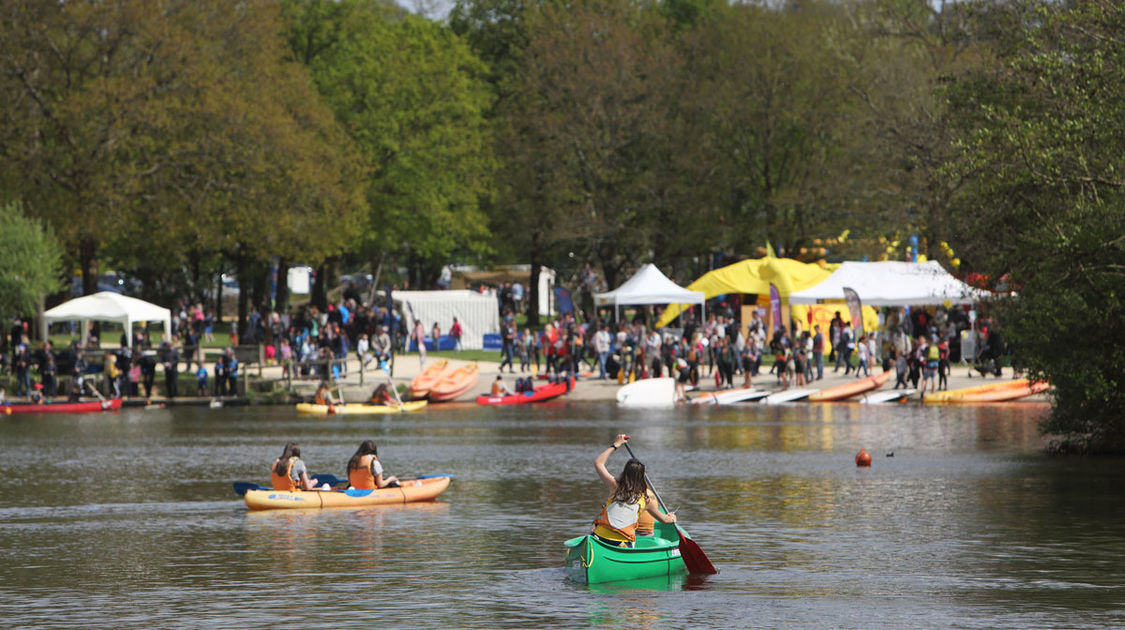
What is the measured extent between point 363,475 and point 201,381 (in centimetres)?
2872

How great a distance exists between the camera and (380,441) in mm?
41281

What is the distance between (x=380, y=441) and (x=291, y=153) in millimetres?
26658

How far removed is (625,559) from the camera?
19906mm

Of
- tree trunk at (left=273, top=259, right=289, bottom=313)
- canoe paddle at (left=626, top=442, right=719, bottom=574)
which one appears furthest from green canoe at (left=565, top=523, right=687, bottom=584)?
tree trunk at (left=273, top=259, right=289, bottom=313)

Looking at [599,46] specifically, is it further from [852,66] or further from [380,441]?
[380,441]

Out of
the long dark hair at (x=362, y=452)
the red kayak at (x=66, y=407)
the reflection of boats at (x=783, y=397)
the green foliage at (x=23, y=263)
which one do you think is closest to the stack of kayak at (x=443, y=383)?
the red kayak at (x=66, y=407)

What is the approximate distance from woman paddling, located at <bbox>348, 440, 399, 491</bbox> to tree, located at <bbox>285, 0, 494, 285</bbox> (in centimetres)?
4867

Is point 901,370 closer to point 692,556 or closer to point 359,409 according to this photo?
point 359,409

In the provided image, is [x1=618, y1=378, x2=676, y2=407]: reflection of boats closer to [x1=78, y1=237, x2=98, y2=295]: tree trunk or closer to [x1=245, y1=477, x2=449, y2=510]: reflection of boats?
[x1=245, y1=477, x2=449, y2=510]: reflection of boats

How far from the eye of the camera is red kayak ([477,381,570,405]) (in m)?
53.4

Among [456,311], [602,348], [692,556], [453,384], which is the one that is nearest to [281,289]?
[456,311]

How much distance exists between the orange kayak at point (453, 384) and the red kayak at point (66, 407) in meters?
11.1

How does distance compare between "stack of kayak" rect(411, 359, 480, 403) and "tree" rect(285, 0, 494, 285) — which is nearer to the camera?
"stack of kayak" rect(411, 359, 480, 403)

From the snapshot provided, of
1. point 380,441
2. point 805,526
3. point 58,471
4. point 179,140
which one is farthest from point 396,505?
point 179,140
